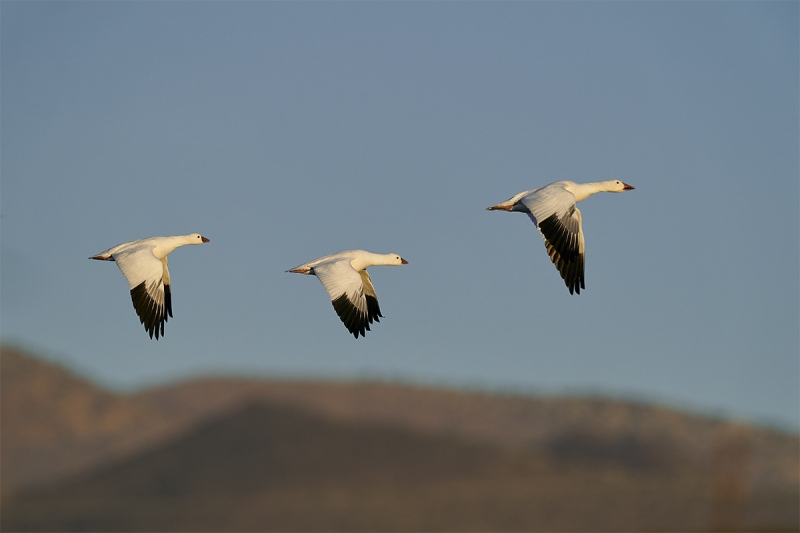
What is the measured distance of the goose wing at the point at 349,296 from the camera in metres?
26.6

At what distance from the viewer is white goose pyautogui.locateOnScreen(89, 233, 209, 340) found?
25.8 metres

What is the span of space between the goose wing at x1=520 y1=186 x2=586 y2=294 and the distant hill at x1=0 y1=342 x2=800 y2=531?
52427 millimetres

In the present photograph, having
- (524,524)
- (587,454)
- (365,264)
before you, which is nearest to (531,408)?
(587,454)

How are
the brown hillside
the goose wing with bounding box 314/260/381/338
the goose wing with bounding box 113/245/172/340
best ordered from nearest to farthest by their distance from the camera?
the goose wing with bounding box 113/245/172/340
the goose wing with bounding box 314/260/381/338
the brown hillside

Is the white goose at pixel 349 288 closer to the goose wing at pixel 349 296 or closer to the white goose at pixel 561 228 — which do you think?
the goose wing at pixel 349 296

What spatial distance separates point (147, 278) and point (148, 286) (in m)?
0.15

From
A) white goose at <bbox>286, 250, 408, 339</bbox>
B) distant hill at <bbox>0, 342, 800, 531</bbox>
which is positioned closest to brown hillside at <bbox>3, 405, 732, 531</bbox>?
distant hill at <bbox>0, 342, 800, 531</bbox>

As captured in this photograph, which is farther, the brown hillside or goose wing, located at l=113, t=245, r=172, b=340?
the brown hillside

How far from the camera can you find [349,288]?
88.2ft

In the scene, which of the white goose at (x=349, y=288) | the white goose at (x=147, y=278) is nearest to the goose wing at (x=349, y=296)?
the white goose at (x=349, y=288)

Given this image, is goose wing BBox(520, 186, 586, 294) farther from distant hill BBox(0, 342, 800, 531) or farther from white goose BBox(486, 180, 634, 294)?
distant hill BBox(0, 342, 800, 531)

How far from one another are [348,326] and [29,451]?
116276 millimetres

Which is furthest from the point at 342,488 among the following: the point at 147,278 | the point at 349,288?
the point at 147,278

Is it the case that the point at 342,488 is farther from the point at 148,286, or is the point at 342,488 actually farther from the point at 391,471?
the point at 148,286
